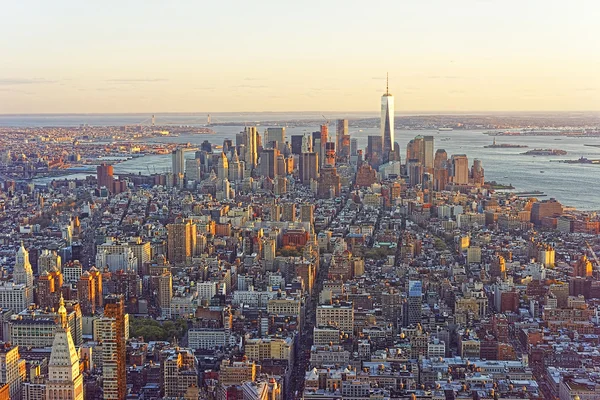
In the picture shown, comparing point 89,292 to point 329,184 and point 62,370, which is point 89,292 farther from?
point 329,184

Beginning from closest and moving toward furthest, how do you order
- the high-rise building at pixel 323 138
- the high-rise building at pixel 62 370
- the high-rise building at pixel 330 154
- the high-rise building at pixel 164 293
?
1. the high-rise building at pixel 62 370
2. the high-rise building at pixel 164 293
3. the high-rise building at pixel 330 154
4. the high-rise building at pixel 323 138

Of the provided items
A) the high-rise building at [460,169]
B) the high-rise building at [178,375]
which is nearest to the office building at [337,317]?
the high-rise building at [178,375]

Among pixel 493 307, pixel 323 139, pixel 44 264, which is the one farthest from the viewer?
pixel 323 139

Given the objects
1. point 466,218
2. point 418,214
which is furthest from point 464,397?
point 418,214

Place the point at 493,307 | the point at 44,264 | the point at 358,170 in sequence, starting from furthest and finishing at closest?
the point at 358,170 < the point at 44,264 < the point at 493,307

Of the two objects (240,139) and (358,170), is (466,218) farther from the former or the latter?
(240,139)

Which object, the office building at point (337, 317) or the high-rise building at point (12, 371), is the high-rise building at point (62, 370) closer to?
the high-rise building at point (12, 371)

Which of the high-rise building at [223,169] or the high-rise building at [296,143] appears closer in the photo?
the high-rise building at [223,169]
